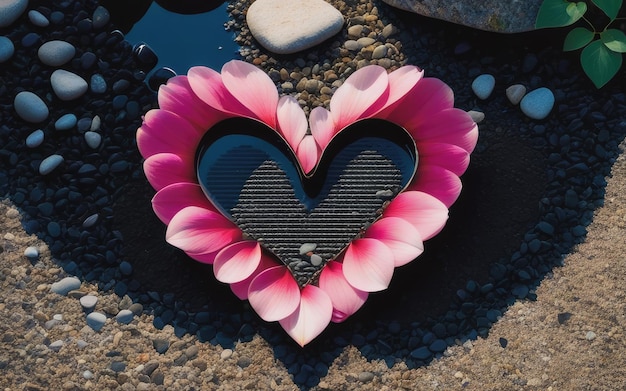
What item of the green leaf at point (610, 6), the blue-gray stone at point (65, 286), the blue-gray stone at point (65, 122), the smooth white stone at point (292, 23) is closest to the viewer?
the blue-gray stone at point (65, 286)

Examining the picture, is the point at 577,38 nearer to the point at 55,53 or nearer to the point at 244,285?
the point at 244,285

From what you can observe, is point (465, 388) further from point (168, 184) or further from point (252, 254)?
point (168, 184)

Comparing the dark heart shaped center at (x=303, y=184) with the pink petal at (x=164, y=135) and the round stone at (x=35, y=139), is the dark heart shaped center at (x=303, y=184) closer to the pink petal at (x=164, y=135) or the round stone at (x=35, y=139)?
the pink petal at (x=164, y=135)

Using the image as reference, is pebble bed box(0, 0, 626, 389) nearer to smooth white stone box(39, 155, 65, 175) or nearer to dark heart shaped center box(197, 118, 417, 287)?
smooth white stone box(39, 155, 65, 175)

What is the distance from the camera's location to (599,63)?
2.74 meters

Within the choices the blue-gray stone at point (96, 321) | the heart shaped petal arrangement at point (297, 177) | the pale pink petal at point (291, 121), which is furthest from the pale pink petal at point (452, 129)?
the blue-gray stone at point (96, 321)

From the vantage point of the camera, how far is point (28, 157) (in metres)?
2.80

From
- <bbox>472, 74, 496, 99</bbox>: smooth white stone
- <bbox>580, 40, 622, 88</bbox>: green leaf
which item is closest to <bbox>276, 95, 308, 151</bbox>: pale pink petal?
<bbox>472, 74, 496, 99</bbox>: smooth white stone

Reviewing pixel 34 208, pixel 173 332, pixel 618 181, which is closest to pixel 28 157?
pixel 34 208

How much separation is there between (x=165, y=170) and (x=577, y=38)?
1439 millimetres

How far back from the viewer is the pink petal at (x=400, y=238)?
2.41 m

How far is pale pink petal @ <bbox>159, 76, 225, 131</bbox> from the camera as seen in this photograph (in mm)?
2611

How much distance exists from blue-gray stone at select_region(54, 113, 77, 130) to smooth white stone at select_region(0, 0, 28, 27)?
0.45 metres

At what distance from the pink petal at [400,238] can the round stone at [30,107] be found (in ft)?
4.03
